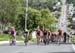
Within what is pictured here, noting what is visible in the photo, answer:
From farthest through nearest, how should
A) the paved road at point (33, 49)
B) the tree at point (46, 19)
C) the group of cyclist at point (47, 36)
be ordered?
the tree at point (46, 19), the group of cyclist at point (47, 36), the paved road at point (33, 49)

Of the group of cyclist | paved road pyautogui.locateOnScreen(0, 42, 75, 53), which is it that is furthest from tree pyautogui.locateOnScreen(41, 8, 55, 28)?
paved road pyautogui.locateOnScreen(0, 42, 75, 53)

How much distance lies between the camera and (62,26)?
4066 cm

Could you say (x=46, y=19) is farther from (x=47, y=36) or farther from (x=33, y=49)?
(x=33, y=49)

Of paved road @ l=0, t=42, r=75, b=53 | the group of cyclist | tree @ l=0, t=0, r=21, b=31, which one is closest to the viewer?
paved road @ l=0, t=42, r=75, b=53

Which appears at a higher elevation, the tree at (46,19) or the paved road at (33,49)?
the paved road at (33,49)

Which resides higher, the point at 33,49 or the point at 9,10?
the point at 33,49

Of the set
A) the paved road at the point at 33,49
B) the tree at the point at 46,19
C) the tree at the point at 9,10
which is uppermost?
the paved road at the point at 33,49

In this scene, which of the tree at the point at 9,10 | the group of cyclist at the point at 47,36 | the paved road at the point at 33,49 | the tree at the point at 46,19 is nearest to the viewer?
the paved road at the point at 33,49

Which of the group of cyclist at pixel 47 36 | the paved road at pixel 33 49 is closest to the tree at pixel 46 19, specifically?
the group of cyclist at pixel 47 36

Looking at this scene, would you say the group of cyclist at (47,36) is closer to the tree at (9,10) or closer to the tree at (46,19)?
the tree at (9,10)

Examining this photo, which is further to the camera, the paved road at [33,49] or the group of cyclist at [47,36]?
the group of cyclist at [47,36]

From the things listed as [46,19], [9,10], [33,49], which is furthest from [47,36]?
[46,19]

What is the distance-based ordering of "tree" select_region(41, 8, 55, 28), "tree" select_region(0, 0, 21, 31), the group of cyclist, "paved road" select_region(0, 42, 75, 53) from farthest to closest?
"tree" select_region(41, 8, 55, 28) < "tree" select_region(0, 0, 21, 31) < the group of cyclist < "paved road" select_region(0, 42, 75, 53)

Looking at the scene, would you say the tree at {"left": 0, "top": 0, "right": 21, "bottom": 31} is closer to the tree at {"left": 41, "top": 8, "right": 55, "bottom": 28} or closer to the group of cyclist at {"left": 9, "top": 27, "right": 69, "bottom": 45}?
the tree at {"left": 41, "top": 8, "right": 55, "bottom": 28}
